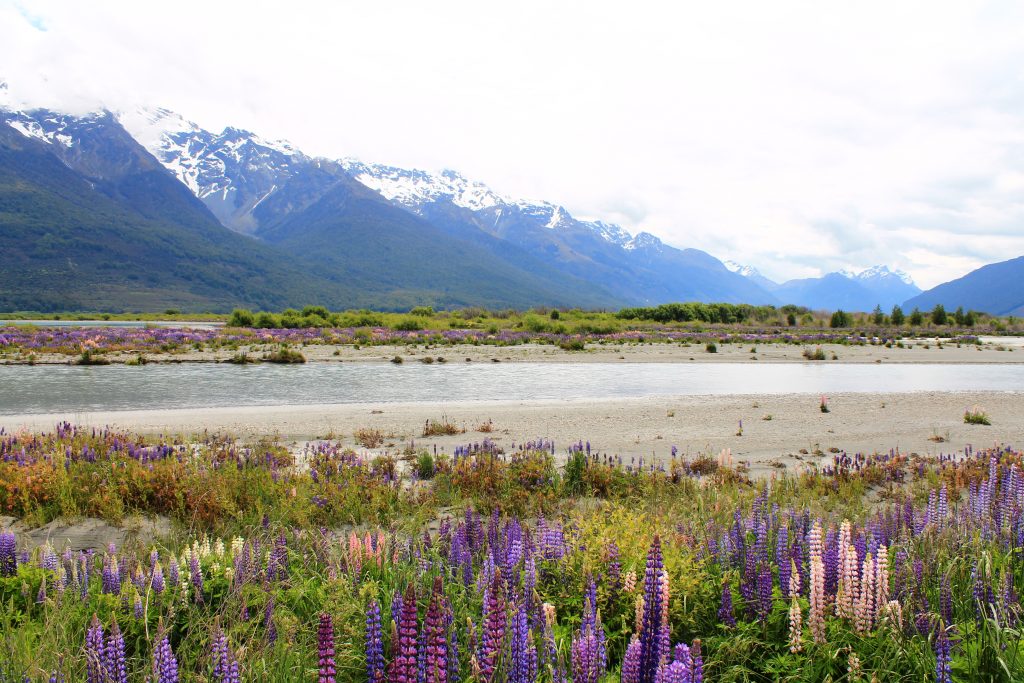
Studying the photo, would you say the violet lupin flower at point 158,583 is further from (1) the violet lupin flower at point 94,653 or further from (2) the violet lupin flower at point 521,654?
(2) the violet lupin flower at point 521,654

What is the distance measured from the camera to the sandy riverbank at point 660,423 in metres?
13.6

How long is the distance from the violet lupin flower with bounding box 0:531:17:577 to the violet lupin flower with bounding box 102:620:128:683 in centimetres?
260

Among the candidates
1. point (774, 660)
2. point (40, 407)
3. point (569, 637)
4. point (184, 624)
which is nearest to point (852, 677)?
point (774, 660)

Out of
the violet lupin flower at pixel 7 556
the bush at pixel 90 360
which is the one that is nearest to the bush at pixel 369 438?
the violet lupin flower at pixel 7 556

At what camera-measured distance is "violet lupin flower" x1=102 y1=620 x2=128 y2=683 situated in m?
2.94

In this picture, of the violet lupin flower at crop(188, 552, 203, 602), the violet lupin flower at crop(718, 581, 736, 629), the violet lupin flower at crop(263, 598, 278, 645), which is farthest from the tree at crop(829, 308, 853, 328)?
the violet lupin flower at crop(263, 598, 278, 645)

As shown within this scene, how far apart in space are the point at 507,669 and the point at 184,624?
2663 millimetres

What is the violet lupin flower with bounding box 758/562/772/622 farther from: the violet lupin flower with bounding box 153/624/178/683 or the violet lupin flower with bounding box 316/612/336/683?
the violet lupin flower with bounding box 153/624/178/683

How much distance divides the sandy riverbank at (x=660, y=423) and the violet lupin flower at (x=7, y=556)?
8.09 m

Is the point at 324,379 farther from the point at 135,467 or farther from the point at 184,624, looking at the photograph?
the point at 184,624

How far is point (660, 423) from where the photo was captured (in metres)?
16.8

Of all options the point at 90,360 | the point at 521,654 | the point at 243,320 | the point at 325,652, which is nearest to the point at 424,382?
the point at 90,360

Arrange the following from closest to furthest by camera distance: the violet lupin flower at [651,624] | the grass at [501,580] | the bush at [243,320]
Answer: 1. the violet lupin flower at [651,624]
2. the grass at [501,580]
3. the bush at [243,320]

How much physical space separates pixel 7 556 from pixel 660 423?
1447 cm
